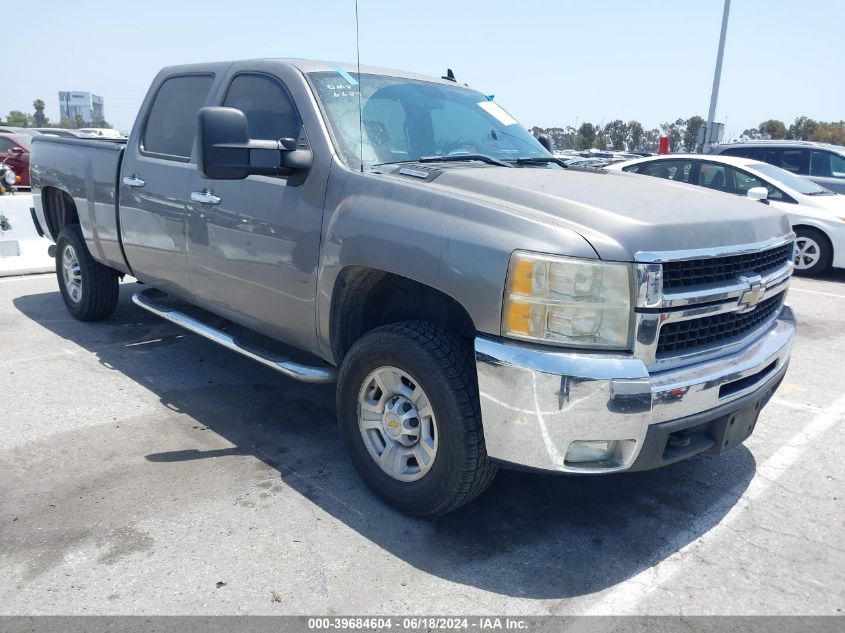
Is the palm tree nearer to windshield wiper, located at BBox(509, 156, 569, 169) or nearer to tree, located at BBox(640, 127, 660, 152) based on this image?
tree, located at BBox(640, 127, 660, 152)

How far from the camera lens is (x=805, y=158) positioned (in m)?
12.1

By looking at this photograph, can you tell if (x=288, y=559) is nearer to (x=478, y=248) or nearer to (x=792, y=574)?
(x=478, y=248)

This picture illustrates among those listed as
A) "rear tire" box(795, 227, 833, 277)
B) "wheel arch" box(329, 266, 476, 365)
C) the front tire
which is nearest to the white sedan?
"rear tire" box(795, 227, 833, 277)

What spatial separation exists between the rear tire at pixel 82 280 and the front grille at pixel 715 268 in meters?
4.74

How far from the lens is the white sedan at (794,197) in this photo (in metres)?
9.56

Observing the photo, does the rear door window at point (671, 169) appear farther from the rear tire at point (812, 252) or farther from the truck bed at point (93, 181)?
the truck bed at point (93, 181)

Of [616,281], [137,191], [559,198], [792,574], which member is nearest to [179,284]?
[137,191]

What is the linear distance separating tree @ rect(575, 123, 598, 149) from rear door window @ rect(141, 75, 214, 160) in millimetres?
49809

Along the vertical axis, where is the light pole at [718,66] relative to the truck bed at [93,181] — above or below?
Result: above

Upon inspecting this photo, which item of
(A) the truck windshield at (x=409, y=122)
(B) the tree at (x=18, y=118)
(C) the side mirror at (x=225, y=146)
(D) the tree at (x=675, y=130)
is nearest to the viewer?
(C) the side mirror at (x=225, y=146)

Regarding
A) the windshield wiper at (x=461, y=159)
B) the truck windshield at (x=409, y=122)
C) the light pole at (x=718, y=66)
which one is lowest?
the windshield wiper at (x=461, y=159)

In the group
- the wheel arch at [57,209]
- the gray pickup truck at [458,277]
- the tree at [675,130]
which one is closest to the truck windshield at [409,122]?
the gray pickup truck at [458,277]

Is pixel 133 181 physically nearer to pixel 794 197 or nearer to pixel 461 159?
pixel 461 159

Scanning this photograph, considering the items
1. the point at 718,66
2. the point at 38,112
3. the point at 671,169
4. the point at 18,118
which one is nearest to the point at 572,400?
the point at 671,169
